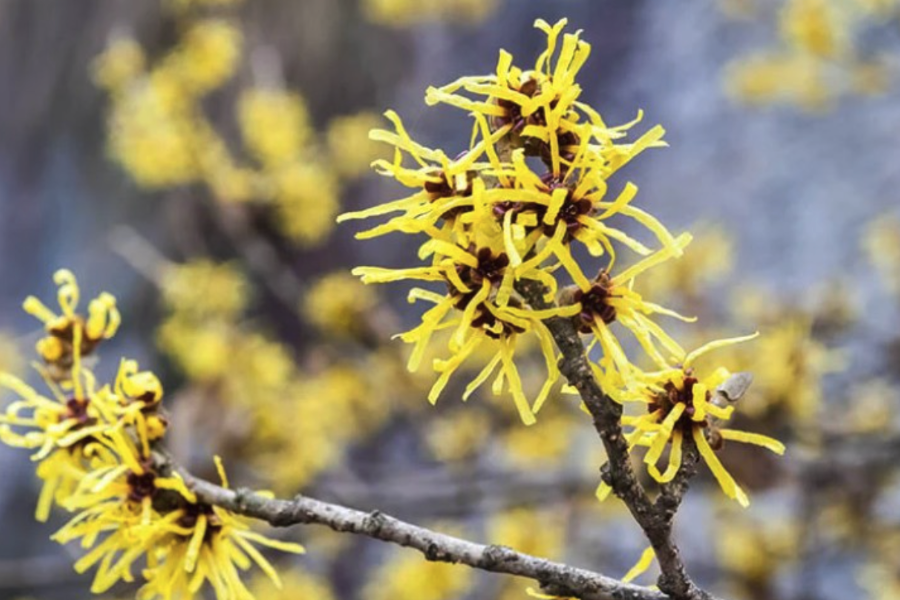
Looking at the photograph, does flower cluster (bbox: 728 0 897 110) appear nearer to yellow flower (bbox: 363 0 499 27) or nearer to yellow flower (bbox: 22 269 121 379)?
yellow flower (bbox: 363 0 499 27)

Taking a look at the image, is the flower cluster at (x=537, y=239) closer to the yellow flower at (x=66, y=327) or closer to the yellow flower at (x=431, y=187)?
the yellow flower at (x=431, y=187)

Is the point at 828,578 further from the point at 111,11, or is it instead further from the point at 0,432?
the point at 111,11

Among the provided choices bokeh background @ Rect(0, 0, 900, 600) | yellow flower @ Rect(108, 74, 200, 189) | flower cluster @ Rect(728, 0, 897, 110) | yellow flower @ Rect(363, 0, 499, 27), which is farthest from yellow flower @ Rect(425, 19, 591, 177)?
yellow flower @ Rect(363, 0, 499, 27)

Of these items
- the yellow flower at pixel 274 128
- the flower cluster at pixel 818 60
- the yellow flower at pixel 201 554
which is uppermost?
the flower cluster at pixel 818 60

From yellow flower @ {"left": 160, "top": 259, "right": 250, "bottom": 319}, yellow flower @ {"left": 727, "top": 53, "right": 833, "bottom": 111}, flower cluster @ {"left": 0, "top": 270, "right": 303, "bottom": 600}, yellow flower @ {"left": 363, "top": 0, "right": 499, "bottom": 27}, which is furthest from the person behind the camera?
yellow flower @ {"left": 363, "top": 0, "right": 499, "bottom": 27}

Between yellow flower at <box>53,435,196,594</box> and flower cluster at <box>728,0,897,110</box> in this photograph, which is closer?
yellow flower at <box>53,435,196,594</box>

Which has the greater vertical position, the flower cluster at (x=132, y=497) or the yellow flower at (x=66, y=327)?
the yellow flower at (x=66, y=327)

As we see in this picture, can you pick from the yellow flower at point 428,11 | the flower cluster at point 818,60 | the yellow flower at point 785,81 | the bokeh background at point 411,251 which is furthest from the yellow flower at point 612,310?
the yellow flower at point 428,11
